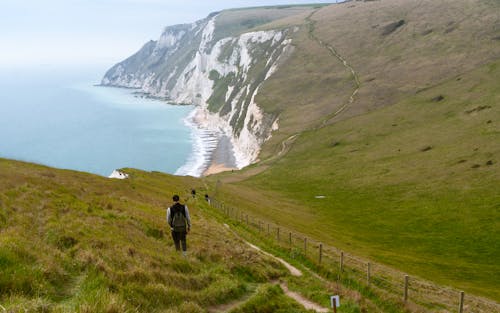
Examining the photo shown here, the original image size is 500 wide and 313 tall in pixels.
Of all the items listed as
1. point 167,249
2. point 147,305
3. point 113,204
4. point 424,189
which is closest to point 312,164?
point 424,189

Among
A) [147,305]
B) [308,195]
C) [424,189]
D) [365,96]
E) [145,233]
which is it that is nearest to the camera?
[147,305]

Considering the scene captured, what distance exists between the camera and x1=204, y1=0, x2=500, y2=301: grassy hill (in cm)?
5038

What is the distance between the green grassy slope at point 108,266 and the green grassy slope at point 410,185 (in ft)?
85.9

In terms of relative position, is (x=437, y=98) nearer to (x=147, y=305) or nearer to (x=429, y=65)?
(x=429, y=65)

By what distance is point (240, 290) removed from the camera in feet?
46.6

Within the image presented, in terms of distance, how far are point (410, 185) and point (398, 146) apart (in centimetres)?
2468

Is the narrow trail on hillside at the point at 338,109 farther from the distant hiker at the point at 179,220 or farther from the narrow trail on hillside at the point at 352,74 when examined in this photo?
the distant hiker at the point at 179,220

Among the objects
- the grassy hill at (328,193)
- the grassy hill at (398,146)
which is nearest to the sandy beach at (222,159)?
the grassy hill at (328,193)

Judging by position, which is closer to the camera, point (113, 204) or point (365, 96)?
point (113, 204)

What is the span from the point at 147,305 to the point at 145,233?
1019cm

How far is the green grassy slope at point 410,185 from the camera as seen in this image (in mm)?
46388

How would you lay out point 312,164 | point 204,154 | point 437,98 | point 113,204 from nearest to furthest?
1. point 113,204
2. point 312,164
3. point 437,98
4. point 204,154

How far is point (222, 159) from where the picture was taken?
479 ft

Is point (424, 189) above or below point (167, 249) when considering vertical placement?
below
